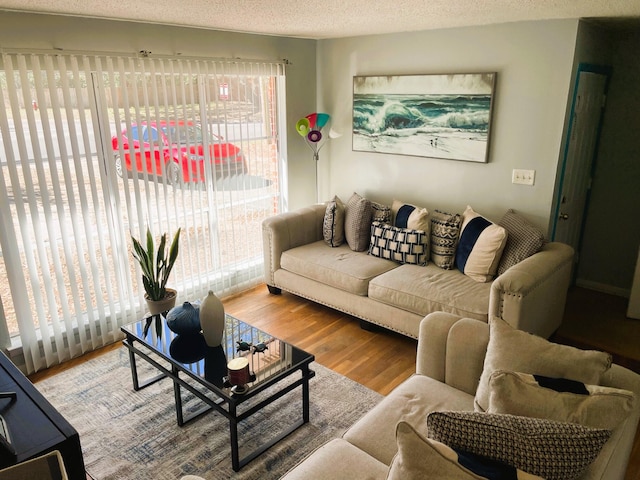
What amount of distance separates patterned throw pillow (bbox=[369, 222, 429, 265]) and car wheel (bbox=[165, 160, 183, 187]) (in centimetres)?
164

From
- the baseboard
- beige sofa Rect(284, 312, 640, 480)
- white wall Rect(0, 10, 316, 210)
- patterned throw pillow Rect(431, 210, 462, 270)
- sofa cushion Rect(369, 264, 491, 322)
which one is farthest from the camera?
the baseboard

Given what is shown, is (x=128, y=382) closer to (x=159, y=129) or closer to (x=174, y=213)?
(x=174, y=213)

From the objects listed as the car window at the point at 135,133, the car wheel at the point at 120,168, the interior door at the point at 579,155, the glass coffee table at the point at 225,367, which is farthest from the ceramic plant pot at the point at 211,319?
the interior door at the point at 579,155

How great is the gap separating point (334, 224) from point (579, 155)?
2104mm

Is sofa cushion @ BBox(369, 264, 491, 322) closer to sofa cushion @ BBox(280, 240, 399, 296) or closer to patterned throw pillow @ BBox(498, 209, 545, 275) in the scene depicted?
sofa cushion @ BBox(280, 240, 399, 296)

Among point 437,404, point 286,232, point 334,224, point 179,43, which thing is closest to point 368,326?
point 334,224

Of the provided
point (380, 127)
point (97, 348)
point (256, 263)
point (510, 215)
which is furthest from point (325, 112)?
point (97, 348)

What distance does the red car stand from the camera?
11.1 ft

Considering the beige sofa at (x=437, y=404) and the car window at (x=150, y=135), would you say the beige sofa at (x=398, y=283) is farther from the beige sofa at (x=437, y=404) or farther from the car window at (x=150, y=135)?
the car window at (x=150, y=135)

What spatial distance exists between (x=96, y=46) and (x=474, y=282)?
10.1 ft

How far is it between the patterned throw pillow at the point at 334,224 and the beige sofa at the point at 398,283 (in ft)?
0.24

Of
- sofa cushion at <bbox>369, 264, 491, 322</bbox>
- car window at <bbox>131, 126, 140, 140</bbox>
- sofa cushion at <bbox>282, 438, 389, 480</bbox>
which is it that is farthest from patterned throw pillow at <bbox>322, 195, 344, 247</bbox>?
sofa cushion at <bbox>282, 438, 389, 480</bbox>

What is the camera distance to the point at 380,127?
428 centimetres

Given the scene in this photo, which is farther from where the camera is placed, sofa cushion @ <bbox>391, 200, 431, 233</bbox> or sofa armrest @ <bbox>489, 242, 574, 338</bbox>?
sofa cushion @ <bbox>391, 200, 431, 233</bbox>
